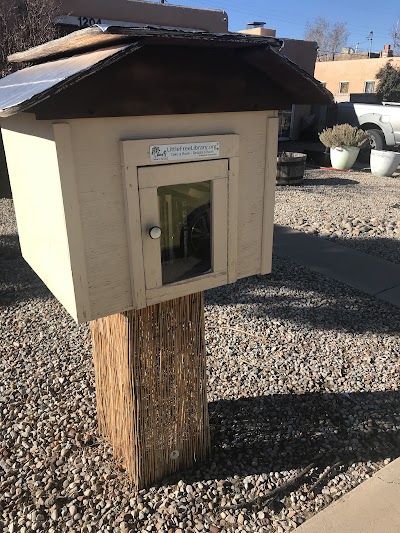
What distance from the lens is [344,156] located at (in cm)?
1167

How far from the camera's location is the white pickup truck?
12.3 m

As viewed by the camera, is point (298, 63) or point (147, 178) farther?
point (298, 63)

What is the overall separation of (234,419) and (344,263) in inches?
131

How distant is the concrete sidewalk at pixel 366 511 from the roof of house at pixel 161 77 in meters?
1.98

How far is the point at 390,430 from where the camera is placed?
2.92 m

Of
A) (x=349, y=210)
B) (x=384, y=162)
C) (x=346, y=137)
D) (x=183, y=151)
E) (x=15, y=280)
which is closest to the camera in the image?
(x=183, y=151)

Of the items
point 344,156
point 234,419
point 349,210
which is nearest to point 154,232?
point 234,419

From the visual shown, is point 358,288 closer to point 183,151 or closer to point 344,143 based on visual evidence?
point 183,151

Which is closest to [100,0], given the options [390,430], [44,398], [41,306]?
[41,306]

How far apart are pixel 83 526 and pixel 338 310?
3059 millimetres

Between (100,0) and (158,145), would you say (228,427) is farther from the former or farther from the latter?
(100,0)

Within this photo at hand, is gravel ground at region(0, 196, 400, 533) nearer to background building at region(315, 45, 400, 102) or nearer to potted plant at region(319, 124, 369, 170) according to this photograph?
potted plant at region(319, 124, 369, 170)

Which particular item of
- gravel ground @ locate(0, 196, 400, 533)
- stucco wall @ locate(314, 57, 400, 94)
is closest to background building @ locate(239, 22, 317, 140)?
gravel ground @ locate(0, 196, 400, 533)

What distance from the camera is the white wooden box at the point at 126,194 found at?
5.30 feet
